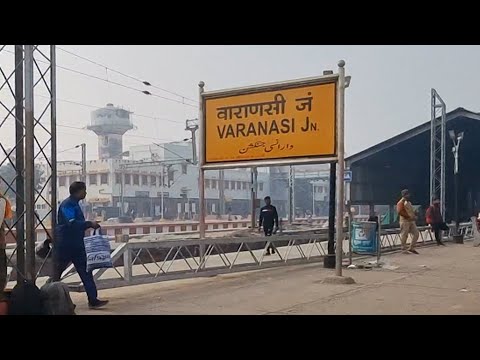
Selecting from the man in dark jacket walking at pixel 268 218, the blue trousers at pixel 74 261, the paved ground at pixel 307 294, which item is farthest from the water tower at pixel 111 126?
the blue trousers at pixel 74 261

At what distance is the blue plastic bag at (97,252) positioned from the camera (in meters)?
8.09

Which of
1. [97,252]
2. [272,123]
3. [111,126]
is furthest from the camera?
[111,126]

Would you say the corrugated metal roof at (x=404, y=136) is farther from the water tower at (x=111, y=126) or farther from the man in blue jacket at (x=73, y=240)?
the water tower at (x=111, y=126)

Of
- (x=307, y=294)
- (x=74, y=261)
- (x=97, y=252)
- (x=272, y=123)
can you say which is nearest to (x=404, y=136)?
(x=272, y=123)

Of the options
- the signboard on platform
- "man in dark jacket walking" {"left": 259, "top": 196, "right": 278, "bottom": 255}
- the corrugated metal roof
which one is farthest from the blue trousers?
the corrugated metal roof

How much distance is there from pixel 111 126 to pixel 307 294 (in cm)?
5440

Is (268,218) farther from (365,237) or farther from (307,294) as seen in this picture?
(307,294)

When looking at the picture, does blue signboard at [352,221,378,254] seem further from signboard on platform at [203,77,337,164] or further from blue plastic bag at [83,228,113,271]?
blue plastic bag at [83,228,113,271]

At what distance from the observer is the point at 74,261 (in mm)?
7621

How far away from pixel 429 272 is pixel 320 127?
3686 millimetres

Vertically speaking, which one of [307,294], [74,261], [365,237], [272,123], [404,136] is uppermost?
[404,136]

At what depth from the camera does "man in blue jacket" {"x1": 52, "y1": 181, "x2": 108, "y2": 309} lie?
24.8ft

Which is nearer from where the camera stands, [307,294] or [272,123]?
[307,294]
